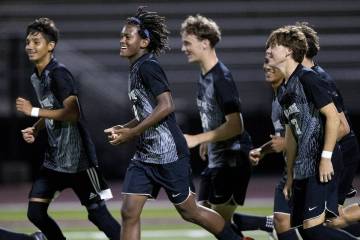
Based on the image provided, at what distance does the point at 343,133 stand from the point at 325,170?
99cm

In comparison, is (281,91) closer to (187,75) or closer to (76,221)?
(76,221)

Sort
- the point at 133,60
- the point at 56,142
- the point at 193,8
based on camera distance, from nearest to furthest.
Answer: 1. the point at 133,60
2. the point at 56,142
3. the point at 193,8

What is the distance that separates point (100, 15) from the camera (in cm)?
2064

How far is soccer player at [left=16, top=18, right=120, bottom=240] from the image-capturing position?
7570mm

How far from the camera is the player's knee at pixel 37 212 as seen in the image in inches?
298

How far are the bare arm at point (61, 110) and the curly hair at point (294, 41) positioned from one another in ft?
5.74

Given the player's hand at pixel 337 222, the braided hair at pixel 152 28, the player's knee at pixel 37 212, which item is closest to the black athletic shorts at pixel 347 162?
the player's hand at pixel 337 222

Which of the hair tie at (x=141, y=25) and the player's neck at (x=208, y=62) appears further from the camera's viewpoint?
the player's neck at (x=208, y=62)

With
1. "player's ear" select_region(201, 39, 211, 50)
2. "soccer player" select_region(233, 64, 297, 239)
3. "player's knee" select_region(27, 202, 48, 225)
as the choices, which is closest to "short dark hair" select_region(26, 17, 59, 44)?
"player's ear" select_region(201, 39, 211, 50)

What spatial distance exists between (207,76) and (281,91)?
1.35 m

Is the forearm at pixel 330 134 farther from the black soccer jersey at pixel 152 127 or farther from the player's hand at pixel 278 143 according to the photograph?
the black soccer jersey at pixel 152 127

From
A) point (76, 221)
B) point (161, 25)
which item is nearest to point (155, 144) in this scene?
point (161, 25)

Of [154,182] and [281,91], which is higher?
[281,91]

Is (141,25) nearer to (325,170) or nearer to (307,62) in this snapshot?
(307,62)
